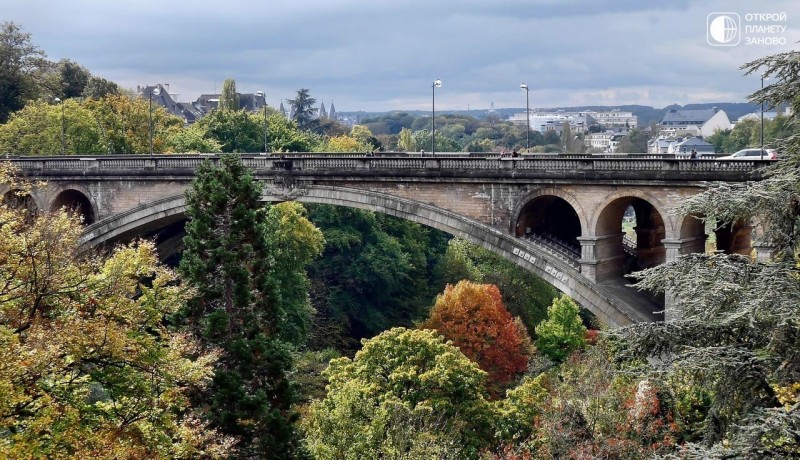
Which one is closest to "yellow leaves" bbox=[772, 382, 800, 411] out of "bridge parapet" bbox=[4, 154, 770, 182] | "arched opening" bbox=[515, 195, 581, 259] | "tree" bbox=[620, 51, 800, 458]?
"tree" bbox=[620, 51, 800, 458]

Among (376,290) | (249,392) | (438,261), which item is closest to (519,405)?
(249,392)

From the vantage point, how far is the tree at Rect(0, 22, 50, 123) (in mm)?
78750

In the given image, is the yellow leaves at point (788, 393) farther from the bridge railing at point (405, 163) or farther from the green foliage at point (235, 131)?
the green foliage at point (235, 131)

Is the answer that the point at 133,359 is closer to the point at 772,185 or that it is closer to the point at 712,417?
the point at 712,417

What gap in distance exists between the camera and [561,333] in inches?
2153

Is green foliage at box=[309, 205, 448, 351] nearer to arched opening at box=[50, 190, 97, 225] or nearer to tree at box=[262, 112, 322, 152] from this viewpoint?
arched opening at box=[50, 190, 97, 225]

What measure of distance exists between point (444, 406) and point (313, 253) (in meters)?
23.9

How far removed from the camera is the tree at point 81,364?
16625 mm

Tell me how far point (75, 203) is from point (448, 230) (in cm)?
2136

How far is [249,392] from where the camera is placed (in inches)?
1152

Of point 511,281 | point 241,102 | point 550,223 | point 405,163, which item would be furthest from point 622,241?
point 241,102

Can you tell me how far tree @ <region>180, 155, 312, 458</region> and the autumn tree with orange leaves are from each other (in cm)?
2154

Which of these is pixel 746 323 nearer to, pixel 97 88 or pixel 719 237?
pixel 719 237

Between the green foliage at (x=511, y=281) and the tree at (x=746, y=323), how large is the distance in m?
47.1
